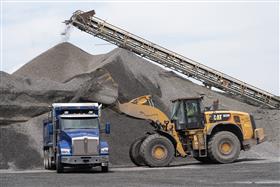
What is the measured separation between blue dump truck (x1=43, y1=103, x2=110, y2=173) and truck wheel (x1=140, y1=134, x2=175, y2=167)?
2.04m

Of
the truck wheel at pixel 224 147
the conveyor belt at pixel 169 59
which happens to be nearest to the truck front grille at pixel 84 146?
the truck wheel at pixel 224 147

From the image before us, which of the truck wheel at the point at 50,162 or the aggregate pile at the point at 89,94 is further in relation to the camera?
the aggregate pile at the point at 89,94

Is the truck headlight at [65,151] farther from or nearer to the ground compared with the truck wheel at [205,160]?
farther from the ground

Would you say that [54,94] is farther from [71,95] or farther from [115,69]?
[115,69]

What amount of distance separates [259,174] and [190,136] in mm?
7421

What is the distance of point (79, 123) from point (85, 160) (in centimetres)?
177

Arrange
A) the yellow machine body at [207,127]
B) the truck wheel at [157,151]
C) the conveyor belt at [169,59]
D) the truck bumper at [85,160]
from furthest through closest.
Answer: the conveyor belt at [169,59] < the yellow machine body at [207,127] < the truck wheel at [157,151] < the truck bumper at [85,160]

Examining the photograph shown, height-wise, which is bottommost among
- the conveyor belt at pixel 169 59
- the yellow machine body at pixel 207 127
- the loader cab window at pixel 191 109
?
the yellow machine body at pixel 207 127

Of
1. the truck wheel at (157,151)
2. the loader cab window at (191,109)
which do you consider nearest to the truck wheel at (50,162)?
the truck wheel at (157,151)

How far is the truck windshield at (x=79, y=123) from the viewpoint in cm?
2327

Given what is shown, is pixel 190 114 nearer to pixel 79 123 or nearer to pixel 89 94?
pixel 79 123

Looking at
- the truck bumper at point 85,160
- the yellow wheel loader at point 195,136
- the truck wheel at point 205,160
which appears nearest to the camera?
the truck bumper at point 85,160

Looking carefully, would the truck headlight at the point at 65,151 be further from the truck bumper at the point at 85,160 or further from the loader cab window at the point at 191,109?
the loader cab window at the point at 191,109

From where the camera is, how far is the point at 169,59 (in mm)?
38625
